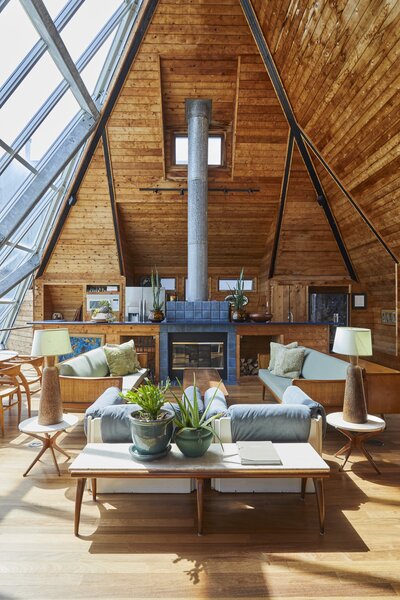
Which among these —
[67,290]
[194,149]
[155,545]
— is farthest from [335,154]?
[67,290]

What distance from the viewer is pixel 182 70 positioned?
275 inches

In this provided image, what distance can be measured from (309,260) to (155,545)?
322 inches

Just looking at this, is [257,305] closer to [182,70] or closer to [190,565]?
[182,70]

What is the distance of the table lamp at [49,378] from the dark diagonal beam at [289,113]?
565 cm

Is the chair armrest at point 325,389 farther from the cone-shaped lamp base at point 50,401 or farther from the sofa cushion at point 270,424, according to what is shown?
the cone-shaped lamp base at point 50,401

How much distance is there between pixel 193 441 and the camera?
2641 millimetres

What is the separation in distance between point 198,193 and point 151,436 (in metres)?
5.95

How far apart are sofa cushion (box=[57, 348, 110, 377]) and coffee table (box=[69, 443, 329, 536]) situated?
1.96 metres

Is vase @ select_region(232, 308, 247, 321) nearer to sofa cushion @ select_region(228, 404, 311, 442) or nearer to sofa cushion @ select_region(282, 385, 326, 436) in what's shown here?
sofa cushion @ select_region(282, 385, 326, 436)

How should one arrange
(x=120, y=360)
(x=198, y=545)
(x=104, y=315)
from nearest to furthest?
(x=198, y=545) → (x=120, y=360) → (x=104, y=315)

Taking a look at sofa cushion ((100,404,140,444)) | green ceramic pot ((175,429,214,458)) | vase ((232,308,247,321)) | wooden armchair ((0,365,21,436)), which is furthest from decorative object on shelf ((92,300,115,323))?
green ceramic pot ((175,429,214,458))

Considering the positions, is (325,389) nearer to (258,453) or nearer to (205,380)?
(205,380)

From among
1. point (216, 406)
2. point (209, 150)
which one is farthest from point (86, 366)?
point (209, 150)

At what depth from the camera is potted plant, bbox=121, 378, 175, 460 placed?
2590mm
